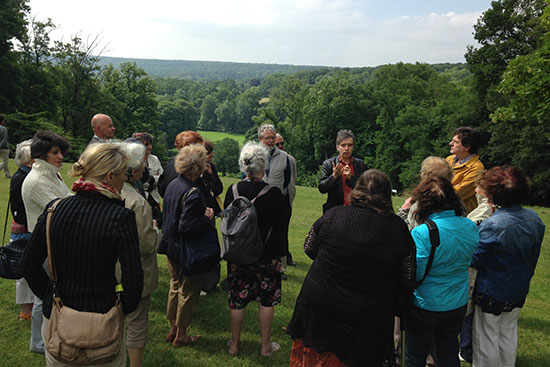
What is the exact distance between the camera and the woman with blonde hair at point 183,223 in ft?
12.9

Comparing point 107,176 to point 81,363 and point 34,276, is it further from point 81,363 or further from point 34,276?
point 81,363

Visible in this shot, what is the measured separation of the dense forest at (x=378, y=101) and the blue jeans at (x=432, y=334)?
507 inches

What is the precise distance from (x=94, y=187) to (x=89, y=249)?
1.29ft

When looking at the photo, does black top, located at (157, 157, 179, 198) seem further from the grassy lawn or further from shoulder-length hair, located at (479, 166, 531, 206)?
shoulder-length hair, located at (479, 166, 531, 206)

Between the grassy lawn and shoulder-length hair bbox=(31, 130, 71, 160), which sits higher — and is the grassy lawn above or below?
below

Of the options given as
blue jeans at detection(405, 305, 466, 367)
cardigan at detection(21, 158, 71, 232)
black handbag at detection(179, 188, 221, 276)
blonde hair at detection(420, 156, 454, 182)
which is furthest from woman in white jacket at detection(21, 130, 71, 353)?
blonde hair at detection(420, 156, 454, 182)

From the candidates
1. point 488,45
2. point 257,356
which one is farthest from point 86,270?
point 488,45

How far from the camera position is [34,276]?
2609 mm

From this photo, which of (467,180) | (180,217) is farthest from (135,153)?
(467,180)

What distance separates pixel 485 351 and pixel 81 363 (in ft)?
11.7

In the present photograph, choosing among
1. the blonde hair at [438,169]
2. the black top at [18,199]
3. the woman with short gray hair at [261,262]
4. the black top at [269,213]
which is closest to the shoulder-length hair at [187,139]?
the woman with short gray hair at [261,262]

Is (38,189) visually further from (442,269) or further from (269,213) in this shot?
(442,269)

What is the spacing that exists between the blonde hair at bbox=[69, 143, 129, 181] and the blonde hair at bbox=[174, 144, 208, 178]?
1.42m

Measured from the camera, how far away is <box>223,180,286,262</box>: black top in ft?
A: 13.3
